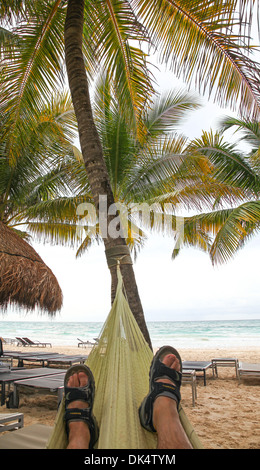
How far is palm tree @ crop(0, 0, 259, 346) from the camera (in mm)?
2078

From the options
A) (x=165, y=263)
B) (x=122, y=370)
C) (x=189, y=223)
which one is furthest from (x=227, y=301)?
(x=122, y=370)

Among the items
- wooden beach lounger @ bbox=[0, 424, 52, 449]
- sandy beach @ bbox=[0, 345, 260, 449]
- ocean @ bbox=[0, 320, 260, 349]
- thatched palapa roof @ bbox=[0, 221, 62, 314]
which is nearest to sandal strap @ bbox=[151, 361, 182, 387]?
wooden beach lounger @ bbox=[0, 424, 52, 449]

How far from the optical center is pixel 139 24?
8.47ft

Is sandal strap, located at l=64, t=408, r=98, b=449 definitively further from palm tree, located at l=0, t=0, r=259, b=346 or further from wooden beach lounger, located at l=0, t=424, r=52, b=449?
palm tree, located at l=0, t=0, r=259, b=346

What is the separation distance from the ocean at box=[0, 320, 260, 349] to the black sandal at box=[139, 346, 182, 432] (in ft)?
60.2

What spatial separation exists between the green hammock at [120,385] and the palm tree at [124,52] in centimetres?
79

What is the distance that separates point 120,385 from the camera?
4.20 ft

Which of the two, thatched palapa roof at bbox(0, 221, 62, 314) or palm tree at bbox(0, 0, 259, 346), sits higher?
palm tree at bbox(0, 0, 259, 346)

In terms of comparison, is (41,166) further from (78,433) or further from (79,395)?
(78,433)

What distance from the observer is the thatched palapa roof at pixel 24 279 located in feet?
12.5

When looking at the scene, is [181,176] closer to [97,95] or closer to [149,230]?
[149,230]

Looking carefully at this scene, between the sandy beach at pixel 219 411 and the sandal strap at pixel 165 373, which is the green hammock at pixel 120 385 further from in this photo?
the sandy beach at pixel 219 411

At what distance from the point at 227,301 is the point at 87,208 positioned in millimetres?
34118

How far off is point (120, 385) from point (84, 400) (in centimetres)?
15
